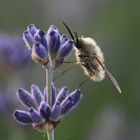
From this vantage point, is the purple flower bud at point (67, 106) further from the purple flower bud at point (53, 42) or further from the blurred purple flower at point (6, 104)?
the blurred purple flower at point (6, 104)

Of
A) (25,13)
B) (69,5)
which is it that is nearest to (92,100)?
(69,5)

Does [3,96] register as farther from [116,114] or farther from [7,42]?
[116,114]

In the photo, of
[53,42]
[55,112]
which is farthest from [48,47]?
[55,112]

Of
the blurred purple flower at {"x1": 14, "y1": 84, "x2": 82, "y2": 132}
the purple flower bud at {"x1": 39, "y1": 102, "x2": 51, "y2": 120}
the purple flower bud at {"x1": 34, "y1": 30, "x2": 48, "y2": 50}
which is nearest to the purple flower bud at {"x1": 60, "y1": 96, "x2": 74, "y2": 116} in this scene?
the blurred purple flower at {"x1": 14, "y1": 84, "x2": 82, "y2": 132}

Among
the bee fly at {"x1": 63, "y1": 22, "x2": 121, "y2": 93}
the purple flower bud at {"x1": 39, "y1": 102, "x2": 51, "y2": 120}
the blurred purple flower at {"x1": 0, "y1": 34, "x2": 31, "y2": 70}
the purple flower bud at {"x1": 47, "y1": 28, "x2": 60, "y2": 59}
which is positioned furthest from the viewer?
the blurred purple flower at {"x1": 0, "y1": 34, "x2": 31, "y2": 70}

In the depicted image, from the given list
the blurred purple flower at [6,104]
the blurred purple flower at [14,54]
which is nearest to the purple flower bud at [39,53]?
the blurred purple flower at [6,104]

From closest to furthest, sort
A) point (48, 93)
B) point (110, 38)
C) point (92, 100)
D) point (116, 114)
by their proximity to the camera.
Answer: point (48, 93) < point (116, 114) < point (92, 100) < point (110, 38)

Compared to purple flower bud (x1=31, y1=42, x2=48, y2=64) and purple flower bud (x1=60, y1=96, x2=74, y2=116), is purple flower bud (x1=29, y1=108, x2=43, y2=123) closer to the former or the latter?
purple flower bud (x1=60, y1=96, x2=74, y2=116)
